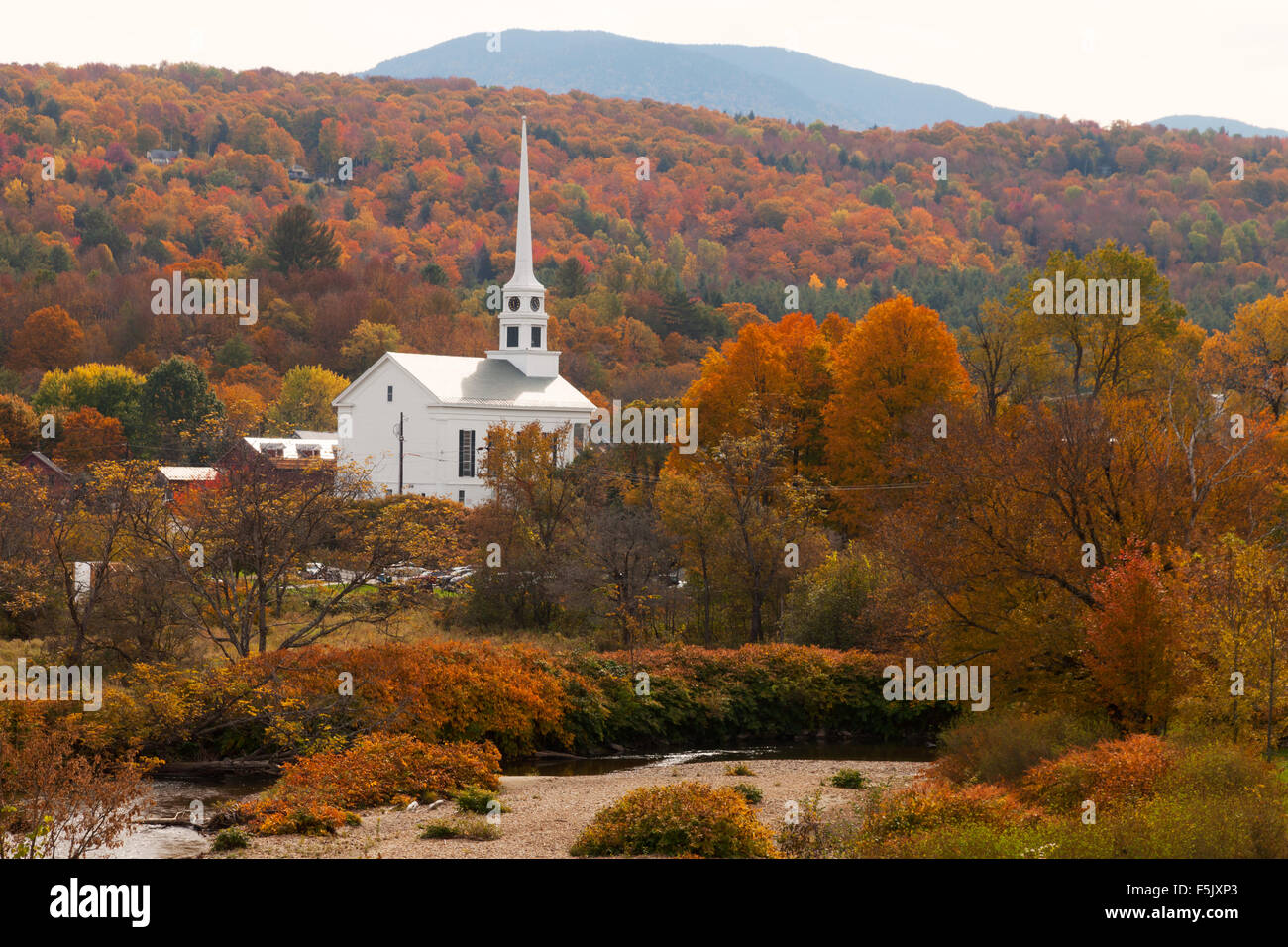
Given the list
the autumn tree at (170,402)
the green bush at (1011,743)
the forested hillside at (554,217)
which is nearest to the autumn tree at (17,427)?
the autumn tree at (170,402)

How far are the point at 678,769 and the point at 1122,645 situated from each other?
10.4 m

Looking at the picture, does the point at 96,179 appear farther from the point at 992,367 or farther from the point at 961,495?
the point at 961,495

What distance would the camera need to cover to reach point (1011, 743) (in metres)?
22.6

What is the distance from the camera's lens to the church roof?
75688 mm

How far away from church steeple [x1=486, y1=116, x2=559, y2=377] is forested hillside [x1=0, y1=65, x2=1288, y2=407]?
13.0 m

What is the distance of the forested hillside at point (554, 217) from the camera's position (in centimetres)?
10469

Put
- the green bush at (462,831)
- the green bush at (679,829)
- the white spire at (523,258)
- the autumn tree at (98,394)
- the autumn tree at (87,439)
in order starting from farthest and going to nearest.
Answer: the white spire at (523,258)
the autumn tree at (98,394)
the autumn tree at (87,439)
the green bush at (462,831)
the green bush at (679,829)

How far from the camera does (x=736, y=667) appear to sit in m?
35.7

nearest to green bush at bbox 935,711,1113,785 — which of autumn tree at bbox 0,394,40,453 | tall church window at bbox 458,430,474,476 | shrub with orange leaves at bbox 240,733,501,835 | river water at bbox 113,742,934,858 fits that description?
river water at bbox 113,742,934,858

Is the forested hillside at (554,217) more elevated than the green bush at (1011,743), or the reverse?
the forested hillside at (554,217)

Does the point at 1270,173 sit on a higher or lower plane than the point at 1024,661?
higher

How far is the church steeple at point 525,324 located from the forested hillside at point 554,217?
1303 centimetres

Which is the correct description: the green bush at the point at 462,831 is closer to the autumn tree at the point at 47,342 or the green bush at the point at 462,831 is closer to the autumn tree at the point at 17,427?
the autumn tree at the point at 17,427

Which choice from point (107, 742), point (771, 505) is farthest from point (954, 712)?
point (107, 742)
